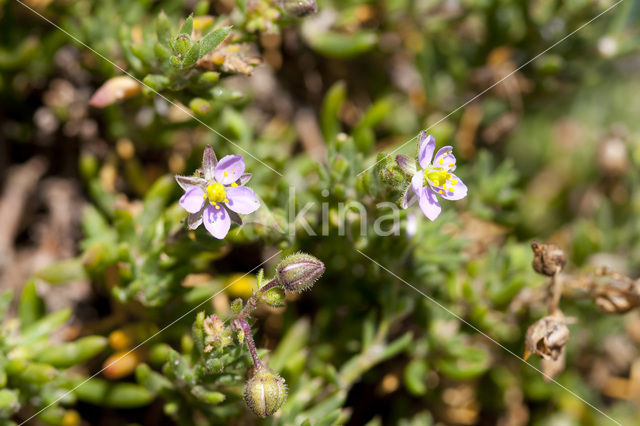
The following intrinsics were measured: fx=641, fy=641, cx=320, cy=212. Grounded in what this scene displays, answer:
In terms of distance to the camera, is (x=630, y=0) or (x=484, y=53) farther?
(x=484, y=53)

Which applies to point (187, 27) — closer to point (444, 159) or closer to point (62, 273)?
point (444, 159)

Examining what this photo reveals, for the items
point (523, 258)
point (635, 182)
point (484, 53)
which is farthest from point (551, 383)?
point (484, 53)

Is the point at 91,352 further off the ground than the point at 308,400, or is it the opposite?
the point at 91,352

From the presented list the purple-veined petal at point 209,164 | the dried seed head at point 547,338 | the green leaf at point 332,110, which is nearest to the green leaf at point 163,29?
the purple-veined petal at point 209,164

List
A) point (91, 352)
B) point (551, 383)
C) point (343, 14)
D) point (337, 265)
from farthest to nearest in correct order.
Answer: point (343, 14), point (551, 383), point (337, 265), point (91, 352)

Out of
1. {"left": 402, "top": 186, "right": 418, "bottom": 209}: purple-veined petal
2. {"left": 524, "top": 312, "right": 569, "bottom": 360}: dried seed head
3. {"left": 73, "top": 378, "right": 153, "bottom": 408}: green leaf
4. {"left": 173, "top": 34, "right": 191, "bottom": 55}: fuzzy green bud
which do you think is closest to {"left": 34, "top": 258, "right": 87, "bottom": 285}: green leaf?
{"left": 73, "top": 378, "right": 153, "bottom": 408}: green leaf

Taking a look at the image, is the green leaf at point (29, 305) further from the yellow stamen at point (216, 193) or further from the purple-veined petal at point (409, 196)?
the purple-veined petal at point (409, 196)

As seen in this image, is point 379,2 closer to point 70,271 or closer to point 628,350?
point 70,271
